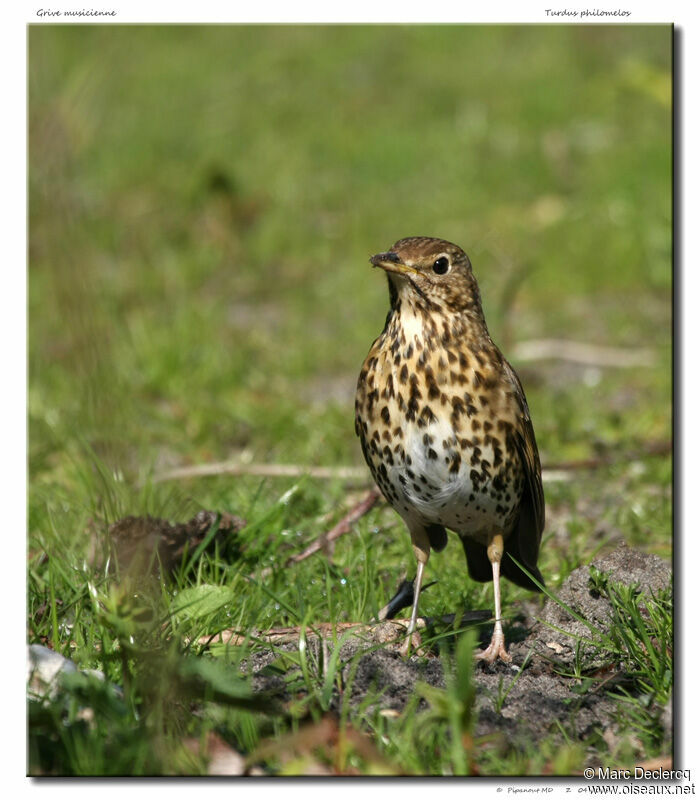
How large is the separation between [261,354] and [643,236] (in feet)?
10.8

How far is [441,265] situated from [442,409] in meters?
0.46

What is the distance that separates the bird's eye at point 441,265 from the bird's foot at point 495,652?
113 centimetres

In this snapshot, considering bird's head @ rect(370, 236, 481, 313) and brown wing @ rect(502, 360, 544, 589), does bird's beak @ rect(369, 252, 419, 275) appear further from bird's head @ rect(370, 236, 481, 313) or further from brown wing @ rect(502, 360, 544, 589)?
brown wing @ rect(502, 360, 544, 589)

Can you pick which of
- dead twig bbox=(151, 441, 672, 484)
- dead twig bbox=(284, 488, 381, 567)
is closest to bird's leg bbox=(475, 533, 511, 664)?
dead twig bbox=(284, 488, 381, 567)

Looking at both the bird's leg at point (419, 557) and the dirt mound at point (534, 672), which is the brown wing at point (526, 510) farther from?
the bird's leg at point (419, 557)

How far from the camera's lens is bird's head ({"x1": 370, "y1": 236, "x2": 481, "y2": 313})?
3.46m

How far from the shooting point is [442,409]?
337 centimetres

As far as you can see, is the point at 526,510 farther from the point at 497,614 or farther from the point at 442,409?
the point at 442,409

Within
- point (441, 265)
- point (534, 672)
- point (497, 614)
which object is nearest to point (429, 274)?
point (441, 265)

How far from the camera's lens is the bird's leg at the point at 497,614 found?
11.3ft

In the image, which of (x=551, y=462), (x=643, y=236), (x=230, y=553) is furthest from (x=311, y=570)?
(x=643, y=236)

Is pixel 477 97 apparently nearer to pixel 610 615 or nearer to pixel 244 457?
pixel 244 457

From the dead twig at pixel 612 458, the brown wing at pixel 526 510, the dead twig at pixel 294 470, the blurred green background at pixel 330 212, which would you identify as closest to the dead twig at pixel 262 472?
the dead twig at pixel 294 470

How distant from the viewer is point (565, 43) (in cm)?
1195
